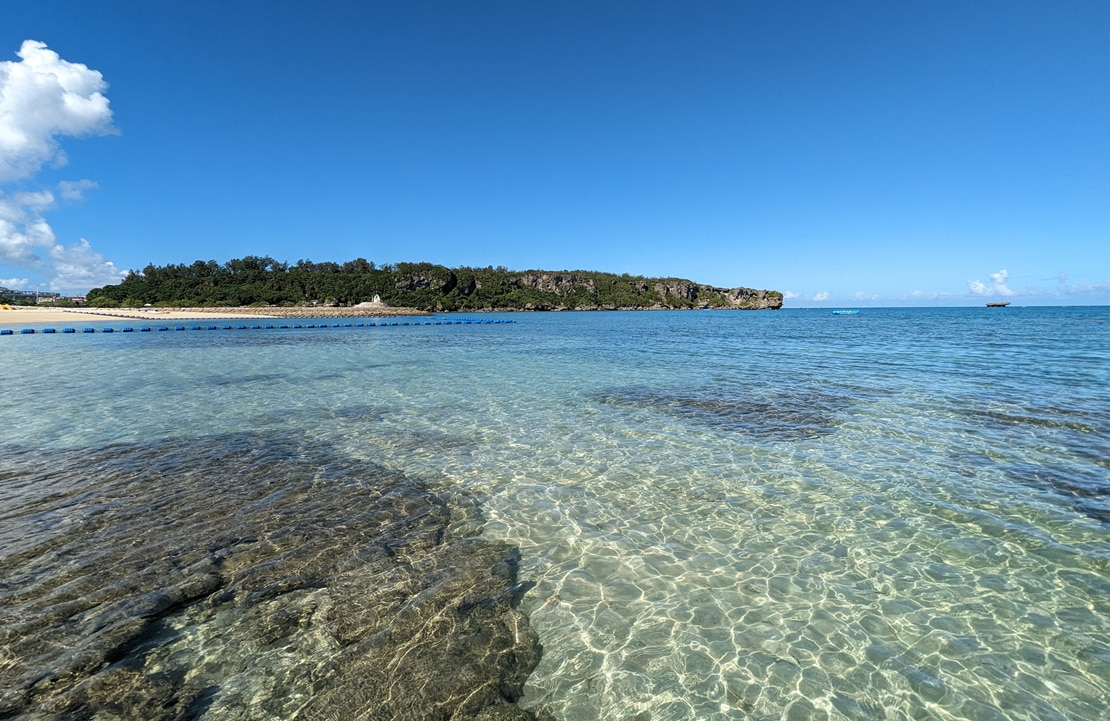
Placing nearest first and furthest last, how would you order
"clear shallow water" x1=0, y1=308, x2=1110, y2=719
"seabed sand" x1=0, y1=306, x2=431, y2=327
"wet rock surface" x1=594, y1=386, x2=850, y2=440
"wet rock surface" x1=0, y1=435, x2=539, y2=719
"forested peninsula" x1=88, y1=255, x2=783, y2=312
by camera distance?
"wet rock surface" x1=0, y1=435, x2=539, y2=719 → "clear shallow water" x1=0, y1=308, x2=1110, y2=719 → "wet rock surface" x1=594, y1=386, x2=850, y2=440 → "seabed sand" x1=0, y1=306, x2=431, y2=327 → "forested peninsula" x1=88, y1=255, x2=783, y2=312

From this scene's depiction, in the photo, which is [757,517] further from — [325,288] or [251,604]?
[325,288]

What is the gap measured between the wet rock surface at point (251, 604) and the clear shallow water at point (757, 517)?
21 centimetres

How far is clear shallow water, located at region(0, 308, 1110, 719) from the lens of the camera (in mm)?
4020

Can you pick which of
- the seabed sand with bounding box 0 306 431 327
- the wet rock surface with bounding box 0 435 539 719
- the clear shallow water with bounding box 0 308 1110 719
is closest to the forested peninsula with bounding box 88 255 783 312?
the seabed sand with bounding box 0 306 431 327

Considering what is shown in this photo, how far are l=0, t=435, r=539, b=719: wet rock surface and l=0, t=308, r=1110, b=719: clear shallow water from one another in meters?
0.21

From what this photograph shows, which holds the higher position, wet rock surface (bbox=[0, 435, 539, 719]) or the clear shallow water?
wet rock surface (bbox=[0, 435, 539, 719])

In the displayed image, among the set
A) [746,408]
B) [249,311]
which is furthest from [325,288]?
[746,408]

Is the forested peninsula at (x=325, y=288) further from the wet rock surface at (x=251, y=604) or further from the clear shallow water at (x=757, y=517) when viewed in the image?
the wet rock surface at (x=251, y=604)

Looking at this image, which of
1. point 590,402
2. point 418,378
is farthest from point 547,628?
point 418,378

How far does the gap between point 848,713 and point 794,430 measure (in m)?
8.30

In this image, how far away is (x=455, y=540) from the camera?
633 centimetres

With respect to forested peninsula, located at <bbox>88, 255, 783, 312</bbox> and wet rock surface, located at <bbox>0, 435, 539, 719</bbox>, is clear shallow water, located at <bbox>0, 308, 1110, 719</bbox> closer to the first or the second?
wet rock surface, located at <bbox>0, 435, 539, 719</bbox>

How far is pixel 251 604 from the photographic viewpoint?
4852 millimetres

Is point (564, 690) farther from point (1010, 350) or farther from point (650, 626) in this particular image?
point (1010, 350)
